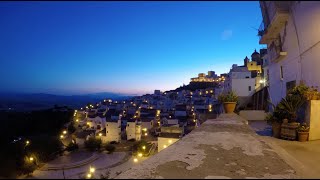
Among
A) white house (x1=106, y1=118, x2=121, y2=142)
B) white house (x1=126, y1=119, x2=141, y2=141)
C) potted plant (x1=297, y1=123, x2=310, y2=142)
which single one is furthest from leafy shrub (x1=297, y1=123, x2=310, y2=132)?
white house (x1=106, y1=118, x2=121, y2=142)

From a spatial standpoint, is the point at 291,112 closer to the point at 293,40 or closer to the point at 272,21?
the point at 293,40

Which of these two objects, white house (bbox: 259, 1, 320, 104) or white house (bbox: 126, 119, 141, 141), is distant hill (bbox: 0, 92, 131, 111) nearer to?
white house (bbox: 126, 119, 141, 141)

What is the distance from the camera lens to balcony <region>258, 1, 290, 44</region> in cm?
625

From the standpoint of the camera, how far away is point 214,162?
2.47 m

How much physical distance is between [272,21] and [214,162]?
645 cm

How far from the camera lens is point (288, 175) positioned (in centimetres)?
215

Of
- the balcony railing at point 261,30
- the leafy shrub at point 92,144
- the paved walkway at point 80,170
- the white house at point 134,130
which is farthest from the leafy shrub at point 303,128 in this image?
the white house at point 134,130

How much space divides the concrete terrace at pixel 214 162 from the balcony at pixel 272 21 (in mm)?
3840

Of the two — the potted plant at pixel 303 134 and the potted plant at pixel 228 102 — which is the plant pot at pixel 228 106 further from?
the potted plant at pixel 303 134

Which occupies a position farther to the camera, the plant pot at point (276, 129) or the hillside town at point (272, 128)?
the plant pot at point (276, 129)

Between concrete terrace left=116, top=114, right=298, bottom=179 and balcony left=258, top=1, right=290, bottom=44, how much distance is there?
3.84m

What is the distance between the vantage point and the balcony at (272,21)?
246 inches

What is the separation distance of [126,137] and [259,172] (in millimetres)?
31826

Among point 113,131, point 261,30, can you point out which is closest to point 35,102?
point 113,131
